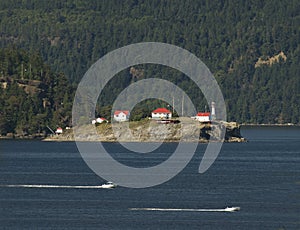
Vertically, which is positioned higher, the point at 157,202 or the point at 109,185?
the point at 109,185

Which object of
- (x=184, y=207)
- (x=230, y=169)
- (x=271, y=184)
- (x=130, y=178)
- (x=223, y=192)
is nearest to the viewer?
(x=184, y=207)

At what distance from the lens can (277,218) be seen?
389 feet

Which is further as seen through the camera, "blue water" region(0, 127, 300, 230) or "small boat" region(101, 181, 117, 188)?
"small boat" region(101, 181, 117, 188)

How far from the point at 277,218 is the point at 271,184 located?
4203 cm

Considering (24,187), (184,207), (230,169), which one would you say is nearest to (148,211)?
(184,207)

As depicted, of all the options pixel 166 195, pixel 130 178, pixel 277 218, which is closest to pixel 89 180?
pixel 130 178

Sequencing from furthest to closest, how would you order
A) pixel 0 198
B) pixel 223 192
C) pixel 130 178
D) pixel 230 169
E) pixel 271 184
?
pixel 230 169
pixel 130 178
pixel 271 184
pixel 223 192
pixel 0 198

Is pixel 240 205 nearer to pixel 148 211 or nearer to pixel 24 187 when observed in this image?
pixel 148 211

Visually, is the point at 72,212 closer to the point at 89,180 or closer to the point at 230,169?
the point at 89,180

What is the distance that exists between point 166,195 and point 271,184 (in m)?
24.7

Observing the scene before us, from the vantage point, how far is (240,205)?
129875 mm

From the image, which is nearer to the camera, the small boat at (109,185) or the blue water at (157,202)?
the blue water at (157,202)

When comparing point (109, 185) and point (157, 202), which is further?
point (109, 185)

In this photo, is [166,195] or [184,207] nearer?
[184,207]
